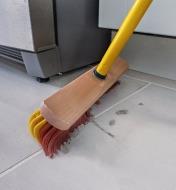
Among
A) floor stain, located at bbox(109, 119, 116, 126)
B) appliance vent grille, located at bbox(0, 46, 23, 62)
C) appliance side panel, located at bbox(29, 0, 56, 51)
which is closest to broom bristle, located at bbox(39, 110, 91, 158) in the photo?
floor stain, located at bbox(109, 119, 116, 126)

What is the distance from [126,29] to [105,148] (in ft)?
0.88

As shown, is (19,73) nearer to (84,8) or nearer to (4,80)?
(4,80)

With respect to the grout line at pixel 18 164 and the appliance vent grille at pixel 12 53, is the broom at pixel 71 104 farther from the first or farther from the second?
the appliance vent grille at pixel 12 53

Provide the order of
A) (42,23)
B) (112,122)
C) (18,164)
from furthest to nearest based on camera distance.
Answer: (42,23), (112,122), (18,164)

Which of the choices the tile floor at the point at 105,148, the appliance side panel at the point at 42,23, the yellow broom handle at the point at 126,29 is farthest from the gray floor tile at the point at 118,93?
the appliance side panel at the point at 42,23

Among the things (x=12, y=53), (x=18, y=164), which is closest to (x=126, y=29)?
(x=18, y=164)

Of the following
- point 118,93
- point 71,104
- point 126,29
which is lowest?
point 118,93

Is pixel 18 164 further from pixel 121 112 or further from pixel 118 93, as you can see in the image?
pixel 118 93

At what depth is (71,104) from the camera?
504 mm

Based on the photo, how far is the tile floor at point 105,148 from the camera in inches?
16.4

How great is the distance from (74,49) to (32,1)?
0.24m

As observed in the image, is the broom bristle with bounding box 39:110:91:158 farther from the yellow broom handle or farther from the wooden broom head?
the yellow broom handle

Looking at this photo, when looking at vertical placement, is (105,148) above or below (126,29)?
below

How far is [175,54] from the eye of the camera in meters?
0.87
